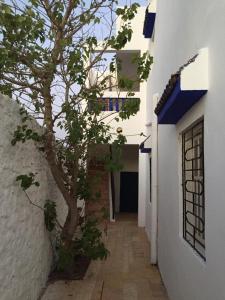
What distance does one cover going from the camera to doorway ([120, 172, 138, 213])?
753 inches

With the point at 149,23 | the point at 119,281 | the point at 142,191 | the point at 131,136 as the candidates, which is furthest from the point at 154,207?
the point at 131,136

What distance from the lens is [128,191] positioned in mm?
19250

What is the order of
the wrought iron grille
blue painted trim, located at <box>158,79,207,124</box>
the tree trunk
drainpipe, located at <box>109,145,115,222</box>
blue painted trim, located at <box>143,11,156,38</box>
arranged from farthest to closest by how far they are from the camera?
drainpipe, located at <box>109,145,115,222</box>
blue painted trim, located at <box>143,11,156,38</box>
the tree trunk
the wrought iron grille
blue painted trim, located at <box>158,79,207,124</box>

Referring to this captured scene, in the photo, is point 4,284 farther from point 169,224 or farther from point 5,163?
point 169,224

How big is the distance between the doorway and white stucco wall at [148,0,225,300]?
12.5 m

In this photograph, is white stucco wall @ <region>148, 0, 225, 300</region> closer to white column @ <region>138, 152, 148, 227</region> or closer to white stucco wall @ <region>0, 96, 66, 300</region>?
white stucco wall @ <region>0, 96, 66, 300</region>

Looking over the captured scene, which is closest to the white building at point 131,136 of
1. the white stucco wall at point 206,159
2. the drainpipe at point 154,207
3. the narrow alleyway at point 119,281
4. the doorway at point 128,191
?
the doorway at point 128,191

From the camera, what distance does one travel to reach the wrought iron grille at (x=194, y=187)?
4.53 meters

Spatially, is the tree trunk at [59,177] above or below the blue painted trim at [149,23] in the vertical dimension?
below

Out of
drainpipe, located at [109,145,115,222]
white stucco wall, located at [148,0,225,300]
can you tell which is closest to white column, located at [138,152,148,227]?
drainpipe, located at [109,145,115,222]

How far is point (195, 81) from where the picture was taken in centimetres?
376

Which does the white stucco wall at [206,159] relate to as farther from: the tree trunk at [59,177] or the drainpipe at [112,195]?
the drainpipe at [112,195]

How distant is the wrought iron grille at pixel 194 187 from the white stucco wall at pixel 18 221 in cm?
212

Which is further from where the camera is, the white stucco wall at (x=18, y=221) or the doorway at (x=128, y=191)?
the doorway at (x=128, y=191)
